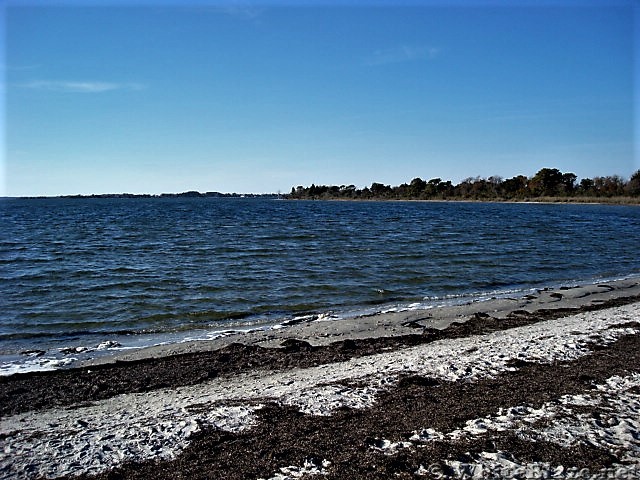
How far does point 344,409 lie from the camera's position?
6363 mm

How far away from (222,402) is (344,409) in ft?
5.41

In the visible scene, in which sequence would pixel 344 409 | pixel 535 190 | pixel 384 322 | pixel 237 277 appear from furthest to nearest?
pixel 535 190
pixel 237 277
pixel 384 322
pixel 344 409

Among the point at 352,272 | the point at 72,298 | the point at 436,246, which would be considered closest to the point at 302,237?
the point at 436,246

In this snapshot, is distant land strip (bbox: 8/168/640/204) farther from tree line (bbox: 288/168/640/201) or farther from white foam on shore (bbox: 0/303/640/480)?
white foam on shore (bbox: 0/303/640/480)

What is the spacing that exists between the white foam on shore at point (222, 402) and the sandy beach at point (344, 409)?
2cm

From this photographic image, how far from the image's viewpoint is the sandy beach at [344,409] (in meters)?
5.00

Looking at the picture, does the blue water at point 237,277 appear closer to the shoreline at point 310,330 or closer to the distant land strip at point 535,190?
the shoreline at point 310,330

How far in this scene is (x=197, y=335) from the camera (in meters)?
11.5

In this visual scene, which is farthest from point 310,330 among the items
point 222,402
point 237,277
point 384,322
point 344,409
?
point 237,277

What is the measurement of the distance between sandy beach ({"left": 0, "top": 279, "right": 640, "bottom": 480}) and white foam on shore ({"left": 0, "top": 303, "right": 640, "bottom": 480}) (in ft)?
0.08

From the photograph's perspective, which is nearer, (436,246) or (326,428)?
(326,428)

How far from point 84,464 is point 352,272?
15.0 meters

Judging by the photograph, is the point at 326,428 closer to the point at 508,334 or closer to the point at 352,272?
the point at 508,334

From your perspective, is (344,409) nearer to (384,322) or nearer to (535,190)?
(384,322)
